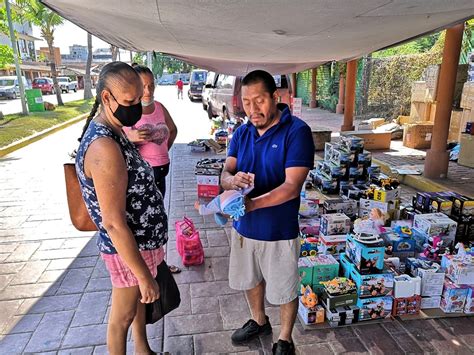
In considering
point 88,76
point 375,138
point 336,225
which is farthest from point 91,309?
point 88,76

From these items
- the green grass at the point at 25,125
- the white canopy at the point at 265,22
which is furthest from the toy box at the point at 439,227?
the green grass at the point at 25,125

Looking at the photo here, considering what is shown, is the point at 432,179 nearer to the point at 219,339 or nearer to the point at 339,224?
the point at 339,224

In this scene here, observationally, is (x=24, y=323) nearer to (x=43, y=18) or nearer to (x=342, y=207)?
(x=342, y=207)

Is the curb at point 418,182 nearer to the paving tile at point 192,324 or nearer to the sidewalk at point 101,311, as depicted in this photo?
the sidewalk at point 101,311

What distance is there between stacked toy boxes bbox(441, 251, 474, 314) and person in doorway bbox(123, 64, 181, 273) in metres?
2.36

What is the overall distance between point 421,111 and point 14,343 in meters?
9.42

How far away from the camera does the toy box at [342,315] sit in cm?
273

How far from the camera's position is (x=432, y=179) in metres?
5.92

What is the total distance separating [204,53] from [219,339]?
352 cm

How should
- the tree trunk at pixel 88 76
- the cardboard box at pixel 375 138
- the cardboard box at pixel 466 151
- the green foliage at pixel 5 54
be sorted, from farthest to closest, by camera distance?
the tree trunk at pixel 88 76, the green foliage at pixel 5 54, the cardboard box at pixel 375 138, the cardboard box at pixel 466 151

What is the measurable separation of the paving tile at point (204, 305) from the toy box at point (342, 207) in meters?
1.89

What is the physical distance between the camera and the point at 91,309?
2.98 meters

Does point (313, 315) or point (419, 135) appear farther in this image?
point (419, 135)

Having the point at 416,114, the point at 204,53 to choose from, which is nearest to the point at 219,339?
the point at 204,53
